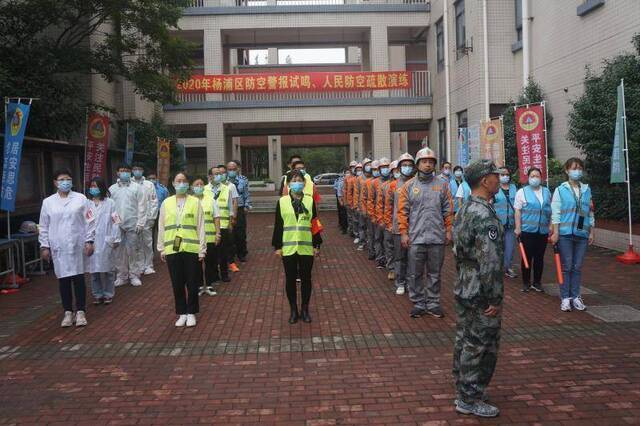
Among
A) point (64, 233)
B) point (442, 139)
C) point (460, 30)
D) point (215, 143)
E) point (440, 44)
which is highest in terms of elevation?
point (440, 44)

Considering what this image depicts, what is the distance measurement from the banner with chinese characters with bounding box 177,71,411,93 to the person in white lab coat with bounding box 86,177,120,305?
595 inches

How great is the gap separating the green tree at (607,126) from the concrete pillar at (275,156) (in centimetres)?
3219

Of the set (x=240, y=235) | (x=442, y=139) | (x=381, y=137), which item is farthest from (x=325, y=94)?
(x=240, y=235)

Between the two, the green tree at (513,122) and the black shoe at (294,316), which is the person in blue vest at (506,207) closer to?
the black shoe at (294,316)

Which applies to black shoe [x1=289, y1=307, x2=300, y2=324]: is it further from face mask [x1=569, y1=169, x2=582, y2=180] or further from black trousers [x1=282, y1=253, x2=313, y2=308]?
face mask [x1=569, y1=169, x2=582, y2=180]

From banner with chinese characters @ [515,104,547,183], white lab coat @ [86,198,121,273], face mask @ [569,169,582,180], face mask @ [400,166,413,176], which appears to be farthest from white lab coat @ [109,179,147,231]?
banner with chinese characters @ [515,104,547,183]

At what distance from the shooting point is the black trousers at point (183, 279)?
6.89 m

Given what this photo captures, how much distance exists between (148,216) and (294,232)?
4.37m

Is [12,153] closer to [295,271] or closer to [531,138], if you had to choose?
[295,271]

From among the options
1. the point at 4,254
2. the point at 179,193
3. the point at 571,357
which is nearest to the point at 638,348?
the point at 571,357

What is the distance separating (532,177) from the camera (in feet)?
27.0

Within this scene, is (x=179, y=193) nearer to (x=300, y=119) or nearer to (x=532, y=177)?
(x=532, y=177)

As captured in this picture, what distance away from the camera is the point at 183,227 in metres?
6.94

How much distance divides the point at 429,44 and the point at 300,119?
5.98 m
